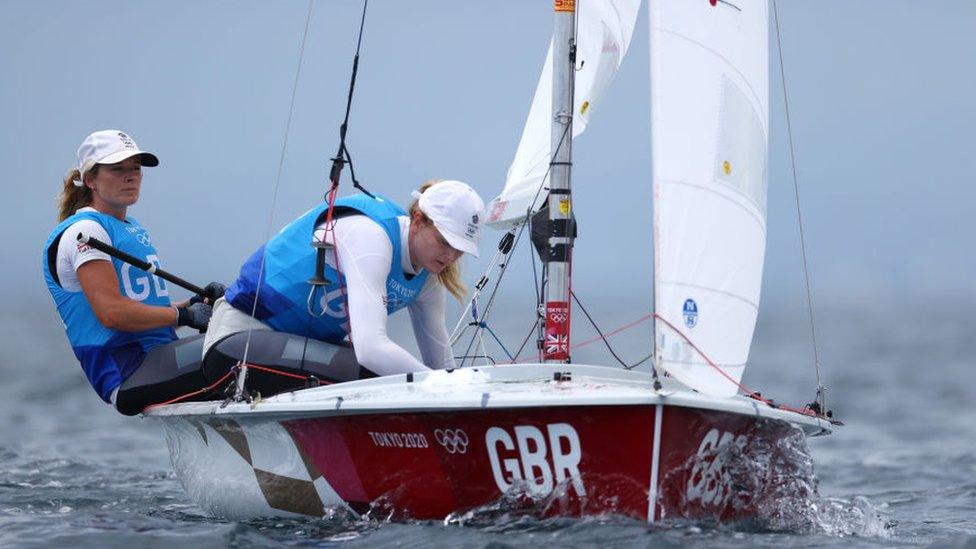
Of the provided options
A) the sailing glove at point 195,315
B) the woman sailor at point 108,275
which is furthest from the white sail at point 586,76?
the woman sailor at point 108,275

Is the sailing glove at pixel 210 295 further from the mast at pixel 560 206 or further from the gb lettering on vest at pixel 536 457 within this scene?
the gb lettering on vest at pixel 536 457

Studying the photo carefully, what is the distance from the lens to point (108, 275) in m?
6.06

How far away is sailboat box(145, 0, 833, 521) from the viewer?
15.8 ft

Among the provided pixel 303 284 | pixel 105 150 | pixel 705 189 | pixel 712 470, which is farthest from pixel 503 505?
pixel 105 150

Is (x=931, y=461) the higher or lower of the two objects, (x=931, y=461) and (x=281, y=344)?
the lower

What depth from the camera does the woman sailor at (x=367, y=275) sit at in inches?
217

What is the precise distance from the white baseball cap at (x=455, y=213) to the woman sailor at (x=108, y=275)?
1.36 metres

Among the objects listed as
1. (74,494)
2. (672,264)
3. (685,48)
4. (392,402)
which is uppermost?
(685,48)

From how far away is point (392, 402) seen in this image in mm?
4945

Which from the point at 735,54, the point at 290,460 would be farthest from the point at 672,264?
the point at 290,460

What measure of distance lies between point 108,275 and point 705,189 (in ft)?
8.18

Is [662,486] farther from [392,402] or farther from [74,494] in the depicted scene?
[74,494]

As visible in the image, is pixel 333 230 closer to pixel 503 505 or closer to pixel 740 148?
pixel 503 505

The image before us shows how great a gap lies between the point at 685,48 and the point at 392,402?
160 cm
